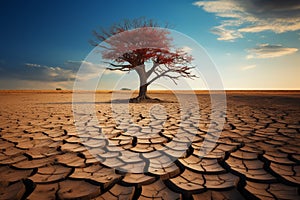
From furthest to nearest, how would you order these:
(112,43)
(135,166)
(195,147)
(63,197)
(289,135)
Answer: (112,43) → (289,135) → (195,147) → (135,166) → (63,197)

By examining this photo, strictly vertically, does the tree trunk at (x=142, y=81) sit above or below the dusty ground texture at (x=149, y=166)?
above

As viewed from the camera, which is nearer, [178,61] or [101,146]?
[101,146]

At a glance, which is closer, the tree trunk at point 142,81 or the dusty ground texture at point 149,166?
the dusty ground texture at point 149,166

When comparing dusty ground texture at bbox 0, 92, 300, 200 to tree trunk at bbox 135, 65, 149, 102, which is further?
tree trunk at bbox 135, 65, 149, 102

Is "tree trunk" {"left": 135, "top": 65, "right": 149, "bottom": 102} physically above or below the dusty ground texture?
above

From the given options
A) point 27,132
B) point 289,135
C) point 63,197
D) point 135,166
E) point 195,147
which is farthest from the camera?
point 27,132

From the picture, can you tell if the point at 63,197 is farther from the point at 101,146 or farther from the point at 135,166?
the point at 101,146

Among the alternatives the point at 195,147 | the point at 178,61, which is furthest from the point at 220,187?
the point at 178,61

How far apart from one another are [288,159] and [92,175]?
170 centimetres

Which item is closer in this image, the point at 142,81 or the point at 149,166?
the point at 149,166

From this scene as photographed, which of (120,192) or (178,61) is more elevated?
(178,61)

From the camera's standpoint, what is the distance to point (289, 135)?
2.48 meters

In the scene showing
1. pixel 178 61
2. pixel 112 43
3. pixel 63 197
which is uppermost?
pixel 112 43

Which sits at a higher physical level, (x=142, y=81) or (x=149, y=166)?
(x=142, y=81)
